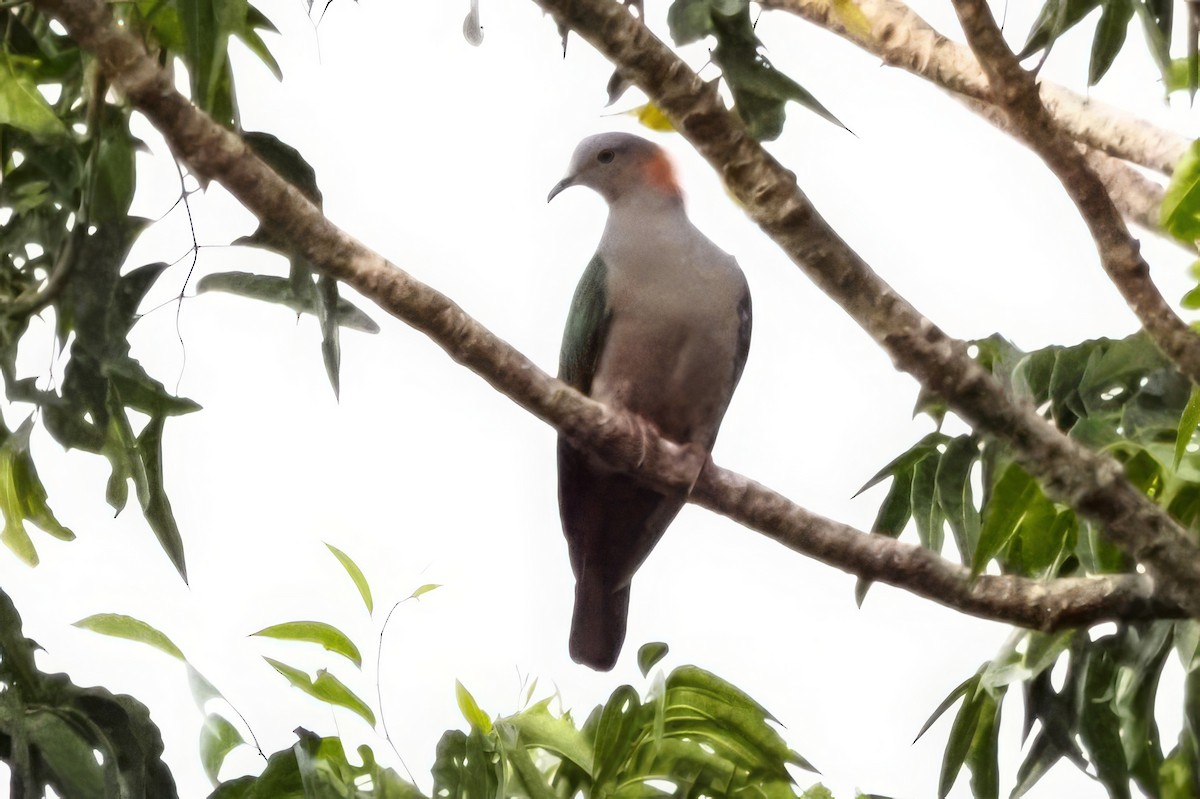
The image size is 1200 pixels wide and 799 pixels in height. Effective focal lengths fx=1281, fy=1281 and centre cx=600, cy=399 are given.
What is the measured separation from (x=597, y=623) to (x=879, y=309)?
1470 mm

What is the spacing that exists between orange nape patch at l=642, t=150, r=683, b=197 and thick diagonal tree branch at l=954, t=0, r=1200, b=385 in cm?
142

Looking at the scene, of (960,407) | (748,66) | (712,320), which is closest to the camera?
(748,66)

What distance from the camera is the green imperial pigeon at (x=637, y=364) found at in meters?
3.10

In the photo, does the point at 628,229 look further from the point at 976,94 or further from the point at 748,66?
the point at 748,66

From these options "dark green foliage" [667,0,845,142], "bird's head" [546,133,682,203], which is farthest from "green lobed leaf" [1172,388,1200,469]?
"bird's head" [546,133,682,203]

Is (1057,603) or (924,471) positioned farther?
(924,471)

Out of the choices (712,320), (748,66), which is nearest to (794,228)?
(748,66)

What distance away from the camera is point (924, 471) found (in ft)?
8.11

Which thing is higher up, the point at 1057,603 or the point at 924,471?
the point at 924,471

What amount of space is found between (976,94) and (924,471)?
0.89m

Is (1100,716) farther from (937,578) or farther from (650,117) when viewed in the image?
(650,117)

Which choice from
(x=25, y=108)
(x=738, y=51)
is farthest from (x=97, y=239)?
(x=738, y=51)

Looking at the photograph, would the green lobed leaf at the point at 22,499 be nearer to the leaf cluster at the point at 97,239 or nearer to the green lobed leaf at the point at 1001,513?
the leaf cluster at the point at 97,239

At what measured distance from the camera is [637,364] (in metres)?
3.10
